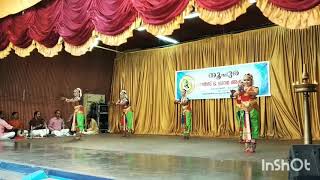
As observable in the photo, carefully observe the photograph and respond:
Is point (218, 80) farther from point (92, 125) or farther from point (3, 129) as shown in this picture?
point (3, 129)

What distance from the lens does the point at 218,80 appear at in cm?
902

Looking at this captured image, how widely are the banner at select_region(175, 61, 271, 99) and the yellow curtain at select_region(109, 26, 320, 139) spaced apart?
0.17 metres

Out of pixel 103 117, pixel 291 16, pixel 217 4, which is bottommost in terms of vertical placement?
pixel 103 117

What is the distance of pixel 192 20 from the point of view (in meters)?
8.10

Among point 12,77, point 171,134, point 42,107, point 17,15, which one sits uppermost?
point 17,15

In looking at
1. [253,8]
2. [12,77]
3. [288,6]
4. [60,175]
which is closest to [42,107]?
[12,77]

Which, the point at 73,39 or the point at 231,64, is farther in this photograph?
the point at 231,64

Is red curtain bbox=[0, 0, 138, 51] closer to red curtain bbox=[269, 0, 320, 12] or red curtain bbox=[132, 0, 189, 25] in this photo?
red curtain bbox=[132, 0, 189, 25]

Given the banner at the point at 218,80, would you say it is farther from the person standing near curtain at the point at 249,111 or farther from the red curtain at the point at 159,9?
the red curtain at the point at 159,9

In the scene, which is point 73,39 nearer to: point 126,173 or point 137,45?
point 126,173

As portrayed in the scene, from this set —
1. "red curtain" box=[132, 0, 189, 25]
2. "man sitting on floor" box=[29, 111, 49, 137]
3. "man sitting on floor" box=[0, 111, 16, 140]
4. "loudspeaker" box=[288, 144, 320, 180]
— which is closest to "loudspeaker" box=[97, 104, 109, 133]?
"man sitting on floor" box=[29, 111, 49, 137]

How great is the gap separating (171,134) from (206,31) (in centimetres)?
293

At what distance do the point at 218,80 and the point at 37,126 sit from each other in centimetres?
471

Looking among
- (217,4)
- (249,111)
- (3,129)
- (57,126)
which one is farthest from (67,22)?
(57,126)
